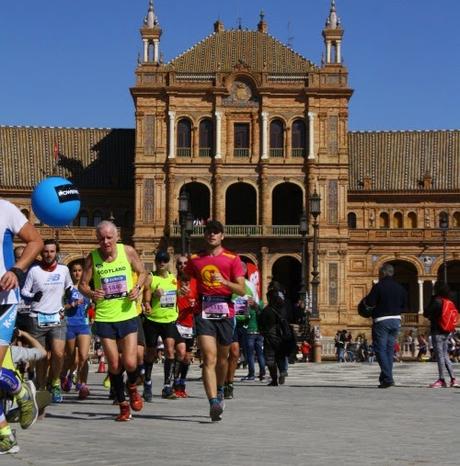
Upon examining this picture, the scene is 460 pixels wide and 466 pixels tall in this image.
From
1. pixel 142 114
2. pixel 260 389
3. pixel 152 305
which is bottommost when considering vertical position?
pixel 260 389

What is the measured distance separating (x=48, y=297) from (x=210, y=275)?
2564mm

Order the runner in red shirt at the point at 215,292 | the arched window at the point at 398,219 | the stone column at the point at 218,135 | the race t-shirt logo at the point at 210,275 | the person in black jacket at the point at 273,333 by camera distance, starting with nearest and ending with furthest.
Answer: the runner in red shirt at the point at 215,292 < the race t-shirt logo at the point at 210,275 < the person in black jacket at the point at 273,333 < the stone column at the point at 218,135 < the arched window at the point at 398,219

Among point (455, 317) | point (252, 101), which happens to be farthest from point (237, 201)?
point (455, 317)

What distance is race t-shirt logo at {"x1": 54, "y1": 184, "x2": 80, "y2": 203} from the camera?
53.9 feet

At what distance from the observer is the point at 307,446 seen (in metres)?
9.34

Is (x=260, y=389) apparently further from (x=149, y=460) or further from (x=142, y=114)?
(x=142, y=114)

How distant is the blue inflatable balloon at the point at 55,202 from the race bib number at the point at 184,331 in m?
2.48

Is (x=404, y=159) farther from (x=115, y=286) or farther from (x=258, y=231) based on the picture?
(x=115, y=286)

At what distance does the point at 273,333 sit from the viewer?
18844 mm

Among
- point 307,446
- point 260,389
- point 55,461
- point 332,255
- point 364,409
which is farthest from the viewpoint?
point 332,255

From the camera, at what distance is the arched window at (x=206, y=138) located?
2552 inches

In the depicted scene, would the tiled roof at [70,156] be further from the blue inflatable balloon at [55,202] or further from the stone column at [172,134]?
the blue inflatable balloon at [55,202]

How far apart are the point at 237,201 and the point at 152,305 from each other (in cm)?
5301

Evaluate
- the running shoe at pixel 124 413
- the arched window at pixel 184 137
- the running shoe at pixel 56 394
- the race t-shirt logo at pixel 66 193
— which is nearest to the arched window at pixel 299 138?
the arched window at pixel 184 137
